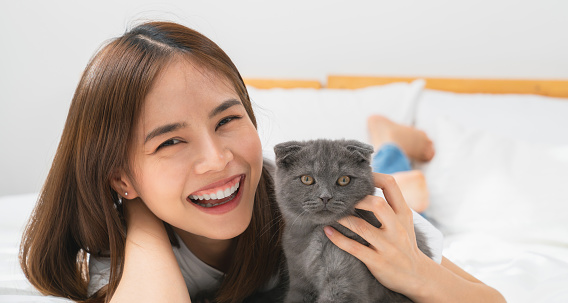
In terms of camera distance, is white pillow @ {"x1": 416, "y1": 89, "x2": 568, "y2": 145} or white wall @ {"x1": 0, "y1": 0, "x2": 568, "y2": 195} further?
white wall @ {"x1": 0, "y1": 0, "x2": 568, "y2": 195}

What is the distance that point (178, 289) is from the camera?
46.8 inches

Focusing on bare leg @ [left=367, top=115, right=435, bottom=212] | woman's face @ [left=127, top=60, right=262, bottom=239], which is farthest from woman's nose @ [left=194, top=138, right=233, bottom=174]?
bare leg @ [left=367, top=115, right=435, bottom=212]

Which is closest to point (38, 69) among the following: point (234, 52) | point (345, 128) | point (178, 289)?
point (234, 52)

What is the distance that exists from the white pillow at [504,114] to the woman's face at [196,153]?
4.77ft

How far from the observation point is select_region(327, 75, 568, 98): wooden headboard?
2623mm

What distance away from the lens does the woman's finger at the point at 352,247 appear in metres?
1.12

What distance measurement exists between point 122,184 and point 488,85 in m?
2.34

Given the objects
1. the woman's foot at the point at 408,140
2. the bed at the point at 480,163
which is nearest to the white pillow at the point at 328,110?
the bed at the point at 480,163

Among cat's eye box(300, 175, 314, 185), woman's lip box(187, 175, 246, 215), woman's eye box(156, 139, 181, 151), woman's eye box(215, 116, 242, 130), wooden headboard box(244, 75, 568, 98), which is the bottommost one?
wooden headboard box(244, 75, 568, 98)

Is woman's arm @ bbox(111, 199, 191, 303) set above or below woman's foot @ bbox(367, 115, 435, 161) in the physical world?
above

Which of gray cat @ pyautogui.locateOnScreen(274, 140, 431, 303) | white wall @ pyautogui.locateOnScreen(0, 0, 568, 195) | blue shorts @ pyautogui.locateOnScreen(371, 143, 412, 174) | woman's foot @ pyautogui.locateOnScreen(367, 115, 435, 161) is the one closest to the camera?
gray cat @ pyautogui.locateOnScreen(274, 140, 431, 303)

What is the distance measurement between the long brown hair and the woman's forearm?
534 millimetres

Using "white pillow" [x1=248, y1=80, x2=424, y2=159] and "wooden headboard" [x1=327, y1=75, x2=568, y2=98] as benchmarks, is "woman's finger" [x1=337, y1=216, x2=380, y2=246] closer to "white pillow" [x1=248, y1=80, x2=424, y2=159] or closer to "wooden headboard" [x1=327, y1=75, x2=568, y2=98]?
"white pillow" [x1=248, y1=80, x2=424, y2=159]

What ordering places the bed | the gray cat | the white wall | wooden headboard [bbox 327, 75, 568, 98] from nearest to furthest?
1. the gray cat
2. the bed
3. wooden headboard [bbox 327, 75, 568, 98]
4. the white wall
